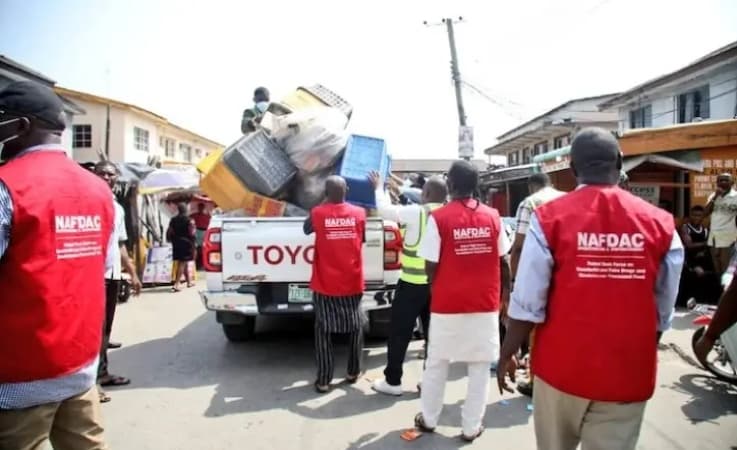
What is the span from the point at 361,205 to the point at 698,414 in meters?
3.53

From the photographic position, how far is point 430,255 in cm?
365

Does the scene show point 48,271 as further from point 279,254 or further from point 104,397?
point 279,254

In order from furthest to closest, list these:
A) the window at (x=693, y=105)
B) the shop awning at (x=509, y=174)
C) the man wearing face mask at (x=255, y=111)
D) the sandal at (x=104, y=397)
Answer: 1. the window at (x=693, y=105)
2. the shop awning at (x=509, y=174)
3. the man wearing face mask at (x=255, y=111)
4. the sandal at (x=104, y=397)

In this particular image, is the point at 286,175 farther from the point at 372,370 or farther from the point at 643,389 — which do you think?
the point at 643,389

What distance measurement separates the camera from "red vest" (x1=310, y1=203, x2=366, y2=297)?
15.5ft

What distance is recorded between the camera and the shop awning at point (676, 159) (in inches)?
369

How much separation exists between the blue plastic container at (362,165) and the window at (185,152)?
33814mm

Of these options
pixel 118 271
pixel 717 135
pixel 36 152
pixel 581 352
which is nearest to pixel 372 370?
pixel 118 271

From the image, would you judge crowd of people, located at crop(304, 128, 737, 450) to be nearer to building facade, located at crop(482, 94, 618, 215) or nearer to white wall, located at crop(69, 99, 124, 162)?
building facade, located at crop(482, 94, 618, 215)

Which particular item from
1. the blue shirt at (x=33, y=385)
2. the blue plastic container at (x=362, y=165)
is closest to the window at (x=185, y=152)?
the blue plastic container at (x=362, y=165)

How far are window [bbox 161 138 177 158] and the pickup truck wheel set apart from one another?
3009 centimetres

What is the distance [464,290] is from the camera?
3.64 metres

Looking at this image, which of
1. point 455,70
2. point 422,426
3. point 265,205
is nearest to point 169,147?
point 455,70

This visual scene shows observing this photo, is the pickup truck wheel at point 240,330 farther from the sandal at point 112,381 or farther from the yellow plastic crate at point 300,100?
the yellow plastic crate at point 300,100
